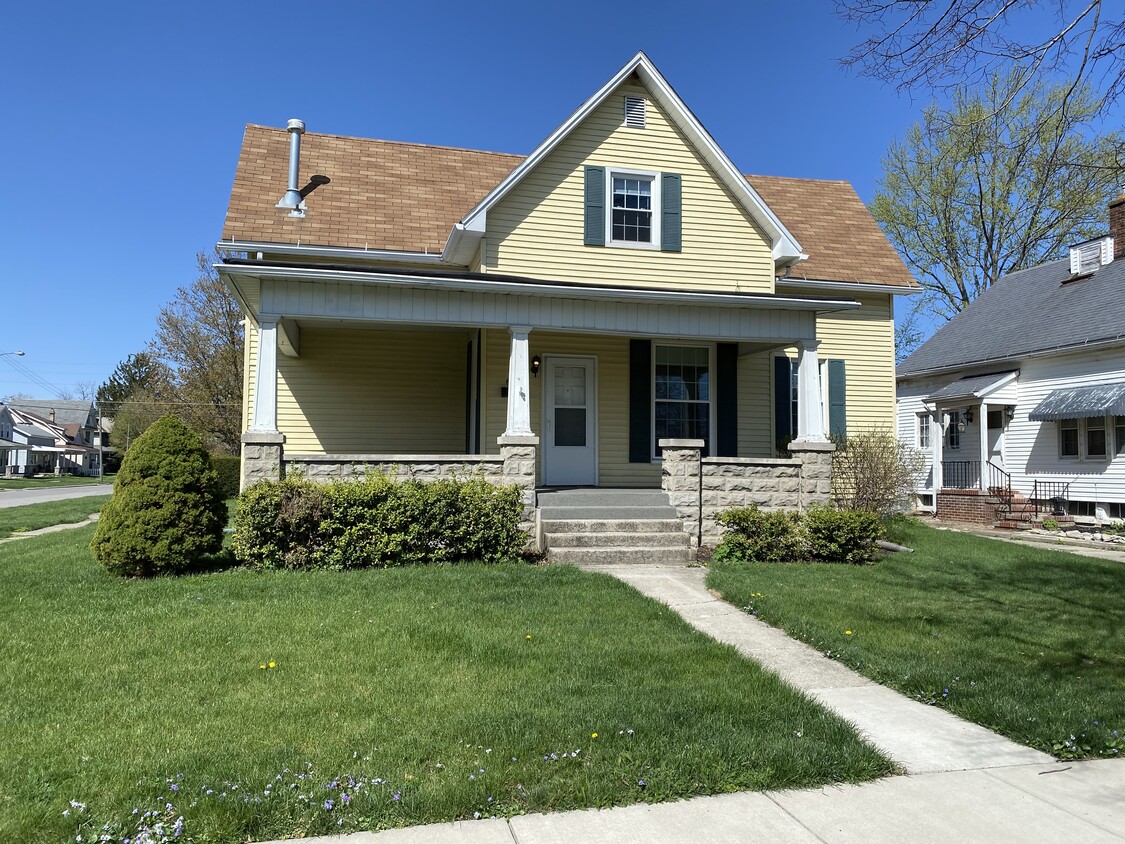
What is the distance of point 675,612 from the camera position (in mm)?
6988

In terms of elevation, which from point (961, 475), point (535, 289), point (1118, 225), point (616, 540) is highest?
point (1118, 225)

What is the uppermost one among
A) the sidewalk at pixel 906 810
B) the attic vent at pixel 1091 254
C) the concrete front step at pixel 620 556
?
the attic vent at pixel 1091 254

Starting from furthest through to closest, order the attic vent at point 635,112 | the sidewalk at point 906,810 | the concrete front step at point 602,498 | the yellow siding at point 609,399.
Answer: the attic vent at point 635,112 → the yellow siding at point 609,399 → the concrete front step at point 602,498 → the sidewalk at point 906,810

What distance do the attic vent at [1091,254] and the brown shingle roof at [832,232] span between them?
779cm

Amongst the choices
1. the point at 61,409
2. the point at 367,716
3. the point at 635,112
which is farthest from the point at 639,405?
the point at 61,409

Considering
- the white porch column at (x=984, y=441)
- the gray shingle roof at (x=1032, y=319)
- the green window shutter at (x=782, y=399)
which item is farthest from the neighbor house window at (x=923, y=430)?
the green window shutter at (x=782, y=399)

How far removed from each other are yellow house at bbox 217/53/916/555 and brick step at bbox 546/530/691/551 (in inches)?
23.4

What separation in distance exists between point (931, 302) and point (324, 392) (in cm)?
2798

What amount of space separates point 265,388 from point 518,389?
3330 millimetres

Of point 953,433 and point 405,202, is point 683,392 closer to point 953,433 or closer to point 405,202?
point 405,202

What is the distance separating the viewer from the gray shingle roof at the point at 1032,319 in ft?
61.1

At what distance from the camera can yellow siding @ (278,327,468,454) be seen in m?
13.5

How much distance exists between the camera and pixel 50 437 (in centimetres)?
7588

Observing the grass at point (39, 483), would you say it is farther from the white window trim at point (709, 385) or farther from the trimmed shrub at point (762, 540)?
the trimmed shrub at point (762, 540)
